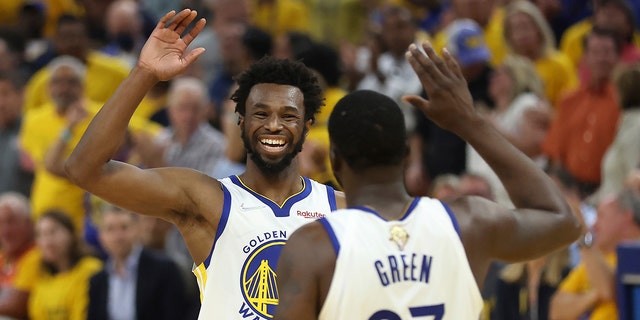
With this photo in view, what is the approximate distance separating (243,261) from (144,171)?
0.53 meters

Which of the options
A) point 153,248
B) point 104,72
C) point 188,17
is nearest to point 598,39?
point 153,248

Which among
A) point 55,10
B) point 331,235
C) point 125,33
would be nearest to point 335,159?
point 331,235

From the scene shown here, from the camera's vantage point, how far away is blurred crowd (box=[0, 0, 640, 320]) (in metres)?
8.05

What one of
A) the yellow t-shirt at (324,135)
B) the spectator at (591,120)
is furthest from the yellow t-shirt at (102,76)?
the spectator at (591,120)

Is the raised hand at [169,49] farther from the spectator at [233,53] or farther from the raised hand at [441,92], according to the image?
the spectator at [233,53]

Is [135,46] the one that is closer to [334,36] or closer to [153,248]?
[334,36]

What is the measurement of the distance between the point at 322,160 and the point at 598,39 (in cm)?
303

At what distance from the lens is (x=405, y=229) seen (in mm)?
3838

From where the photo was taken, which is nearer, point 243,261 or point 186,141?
point 243,261

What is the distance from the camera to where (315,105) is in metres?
5.27

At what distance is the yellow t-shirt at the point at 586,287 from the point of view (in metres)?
7.38

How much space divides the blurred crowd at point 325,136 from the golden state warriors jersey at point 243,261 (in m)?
2.52

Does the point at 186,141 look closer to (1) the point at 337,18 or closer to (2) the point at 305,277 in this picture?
(1) the point at 337,18

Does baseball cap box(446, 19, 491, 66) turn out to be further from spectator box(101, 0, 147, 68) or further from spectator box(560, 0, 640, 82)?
spectator box(101, 0, 147, 68)
